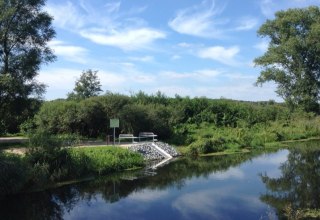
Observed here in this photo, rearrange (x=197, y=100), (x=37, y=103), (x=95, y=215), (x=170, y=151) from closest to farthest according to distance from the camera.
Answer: (x=95, y=215), (x=37, y=103), (x=170, y=151), (x=197, y=100)

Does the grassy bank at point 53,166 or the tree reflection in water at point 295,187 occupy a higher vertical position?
the grassy bank at point 53,166

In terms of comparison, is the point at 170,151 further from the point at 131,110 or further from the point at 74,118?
the point at 74,118

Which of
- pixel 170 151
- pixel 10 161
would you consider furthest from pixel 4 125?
pixel 10 161

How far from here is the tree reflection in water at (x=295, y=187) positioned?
17.0 m

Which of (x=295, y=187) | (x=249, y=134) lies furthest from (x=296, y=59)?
(x=295, y=187)

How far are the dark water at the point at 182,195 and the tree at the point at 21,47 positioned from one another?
10117 millimetres

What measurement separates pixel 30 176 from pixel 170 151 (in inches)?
624

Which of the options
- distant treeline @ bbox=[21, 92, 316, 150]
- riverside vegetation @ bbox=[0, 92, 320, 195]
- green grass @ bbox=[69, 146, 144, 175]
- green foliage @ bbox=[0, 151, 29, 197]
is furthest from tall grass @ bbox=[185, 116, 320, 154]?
green foliage @ bbox=[0, 151, 29, 197]

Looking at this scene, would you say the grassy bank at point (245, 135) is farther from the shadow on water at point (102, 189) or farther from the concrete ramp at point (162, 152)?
the shadow on water at point (102, 189)

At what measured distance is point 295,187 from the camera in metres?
21.5

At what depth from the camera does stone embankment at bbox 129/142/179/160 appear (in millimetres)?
30859

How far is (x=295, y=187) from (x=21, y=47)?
2115 cm

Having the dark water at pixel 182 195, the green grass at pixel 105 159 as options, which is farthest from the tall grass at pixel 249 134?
the green grass at pixel 105 159

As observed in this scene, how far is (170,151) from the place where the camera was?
3434cm
